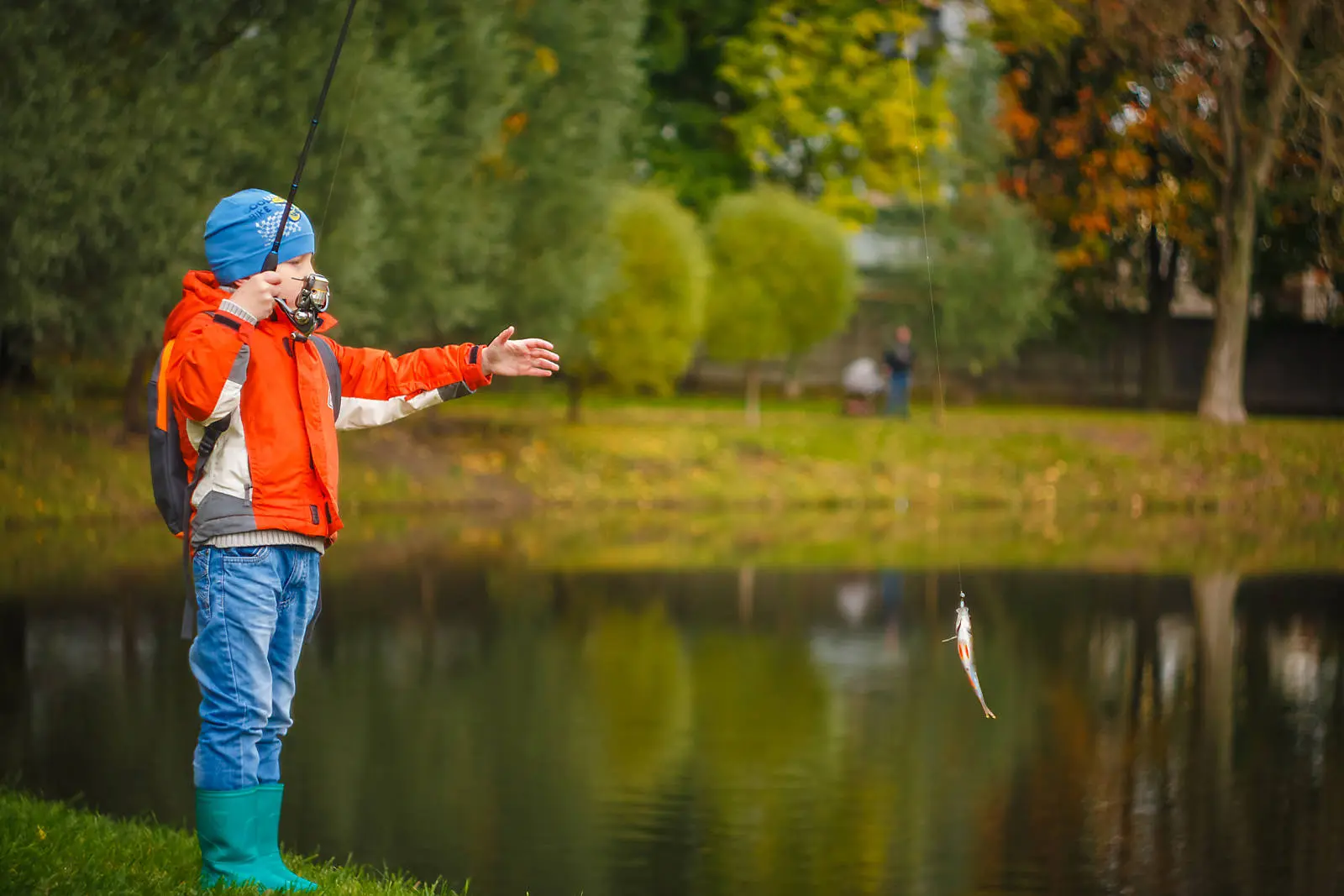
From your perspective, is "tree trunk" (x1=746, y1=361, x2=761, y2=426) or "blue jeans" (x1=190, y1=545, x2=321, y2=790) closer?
"blue jeans" (x1=190, y1=545, x2=321, y2=790)

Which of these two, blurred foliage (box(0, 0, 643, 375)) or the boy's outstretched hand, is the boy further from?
blurred foliage (box(0, 0, 643, 375))

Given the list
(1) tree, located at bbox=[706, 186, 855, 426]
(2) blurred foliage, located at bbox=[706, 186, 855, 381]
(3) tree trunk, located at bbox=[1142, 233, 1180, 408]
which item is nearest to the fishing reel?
(1) tree, located at bbox=[706, 186, 855, 426]

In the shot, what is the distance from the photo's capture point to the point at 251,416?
5.11m

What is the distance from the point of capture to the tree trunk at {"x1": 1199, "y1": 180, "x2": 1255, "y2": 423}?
96.6ft

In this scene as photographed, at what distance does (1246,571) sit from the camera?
16750mm

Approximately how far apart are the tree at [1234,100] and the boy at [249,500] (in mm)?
23611

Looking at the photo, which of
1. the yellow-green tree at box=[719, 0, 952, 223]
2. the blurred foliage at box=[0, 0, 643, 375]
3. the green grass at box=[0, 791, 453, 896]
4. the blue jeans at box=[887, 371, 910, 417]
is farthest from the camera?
the yellow-green tree at box=[719, 0, 952, 223]

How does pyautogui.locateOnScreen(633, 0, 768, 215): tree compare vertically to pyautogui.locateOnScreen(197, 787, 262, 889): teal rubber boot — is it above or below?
above

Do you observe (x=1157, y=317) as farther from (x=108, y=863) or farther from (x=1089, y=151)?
(x=108, y=863)

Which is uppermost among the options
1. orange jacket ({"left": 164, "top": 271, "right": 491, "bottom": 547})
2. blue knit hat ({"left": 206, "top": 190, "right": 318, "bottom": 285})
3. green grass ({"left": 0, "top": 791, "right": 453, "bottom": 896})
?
blue knit hat ({"left": 206, "top": 190, "right": 318, "bottom": 285})

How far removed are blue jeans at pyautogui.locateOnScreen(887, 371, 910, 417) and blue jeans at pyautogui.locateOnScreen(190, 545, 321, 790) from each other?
2448 cm

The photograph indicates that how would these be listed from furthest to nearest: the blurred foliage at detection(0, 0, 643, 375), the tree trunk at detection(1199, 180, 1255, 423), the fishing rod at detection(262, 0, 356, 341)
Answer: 1. the tree trunk at detection(1199, 180, 1255, 423)
2. the blurred foliage at detection(0, 0, 643, 375)
3. the fishing rod at detection(262, 0, 356, 341)

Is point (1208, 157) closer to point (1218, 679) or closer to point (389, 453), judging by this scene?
point (389, 453)

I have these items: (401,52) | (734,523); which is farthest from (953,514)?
(401,52)
